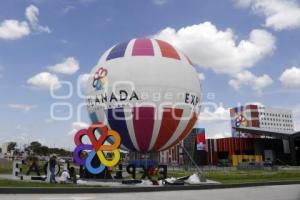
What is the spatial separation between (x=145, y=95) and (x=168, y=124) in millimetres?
2550

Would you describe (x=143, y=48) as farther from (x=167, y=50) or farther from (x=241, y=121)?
(x=241, y=121)

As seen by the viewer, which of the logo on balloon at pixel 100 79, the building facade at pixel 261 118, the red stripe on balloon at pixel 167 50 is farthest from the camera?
the building facade at pixel 261 118

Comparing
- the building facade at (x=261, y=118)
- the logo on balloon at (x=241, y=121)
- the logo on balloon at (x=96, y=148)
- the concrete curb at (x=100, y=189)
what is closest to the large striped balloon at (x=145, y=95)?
the logo on balloon at (x=96, y=148)

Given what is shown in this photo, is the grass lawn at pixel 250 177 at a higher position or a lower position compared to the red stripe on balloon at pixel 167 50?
lower

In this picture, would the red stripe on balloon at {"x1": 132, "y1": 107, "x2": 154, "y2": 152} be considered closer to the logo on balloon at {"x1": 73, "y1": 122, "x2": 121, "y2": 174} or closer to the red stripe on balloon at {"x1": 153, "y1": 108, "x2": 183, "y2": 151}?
the red stripe on balloon at {"x1": 153, "y1": 108, "x2": 183, "y2": 151}

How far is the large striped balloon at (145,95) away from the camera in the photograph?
25828mm

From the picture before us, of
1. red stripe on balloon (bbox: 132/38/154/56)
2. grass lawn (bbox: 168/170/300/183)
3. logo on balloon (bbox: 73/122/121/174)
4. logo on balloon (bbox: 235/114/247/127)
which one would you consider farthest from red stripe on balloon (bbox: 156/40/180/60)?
logo on balloon (bbox: 235/114/247/127)

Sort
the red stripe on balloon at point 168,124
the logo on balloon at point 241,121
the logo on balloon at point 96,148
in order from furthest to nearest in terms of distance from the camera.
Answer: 1. the logo on balloon at point 241,121
2. the red stripe on balloon at point 168,124
3. the logo on balloon at point 96,148

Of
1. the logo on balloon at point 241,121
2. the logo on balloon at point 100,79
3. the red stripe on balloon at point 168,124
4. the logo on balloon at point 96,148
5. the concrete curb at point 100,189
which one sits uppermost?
the logo on balloon at point 241,121

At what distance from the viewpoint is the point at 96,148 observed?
23375 mm

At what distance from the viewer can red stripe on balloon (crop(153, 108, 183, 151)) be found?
86.0 feet

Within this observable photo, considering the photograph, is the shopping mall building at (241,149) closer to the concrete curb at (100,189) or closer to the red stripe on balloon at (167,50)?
the red stripe on balloon at (167,50)

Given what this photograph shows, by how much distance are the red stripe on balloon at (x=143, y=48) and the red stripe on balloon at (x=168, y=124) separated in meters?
4.19

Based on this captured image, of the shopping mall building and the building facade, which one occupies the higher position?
the building facade
